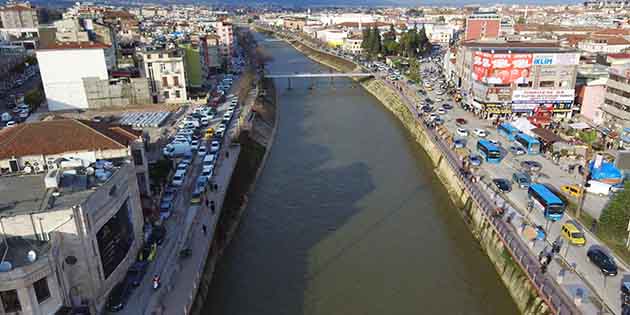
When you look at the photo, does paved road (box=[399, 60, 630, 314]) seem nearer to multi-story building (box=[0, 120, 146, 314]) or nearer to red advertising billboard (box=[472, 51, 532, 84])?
red advertising billboard (box=[472, 51, 532, 84])

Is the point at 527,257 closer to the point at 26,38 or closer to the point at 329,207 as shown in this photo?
the point at 329,207

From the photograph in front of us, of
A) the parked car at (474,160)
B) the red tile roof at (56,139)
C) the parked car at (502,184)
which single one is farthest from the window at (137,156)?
the parked car at (474,160)

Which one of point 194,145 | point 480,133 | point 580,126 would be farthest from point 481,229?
point 194,145

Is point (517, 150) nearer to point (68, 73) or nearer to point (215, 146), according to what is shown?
point (215, 146)

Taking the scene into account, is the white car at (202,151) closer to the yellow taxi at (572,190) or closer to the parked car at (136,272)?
the parked car at (136,272)

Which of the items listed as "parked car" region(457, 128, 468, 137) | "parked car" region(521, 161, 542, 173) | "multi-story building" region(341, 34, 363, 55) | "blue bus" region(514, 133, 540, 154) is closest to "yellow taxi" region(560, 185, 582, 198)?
"parked car" region(521, 161, 542, 173)
